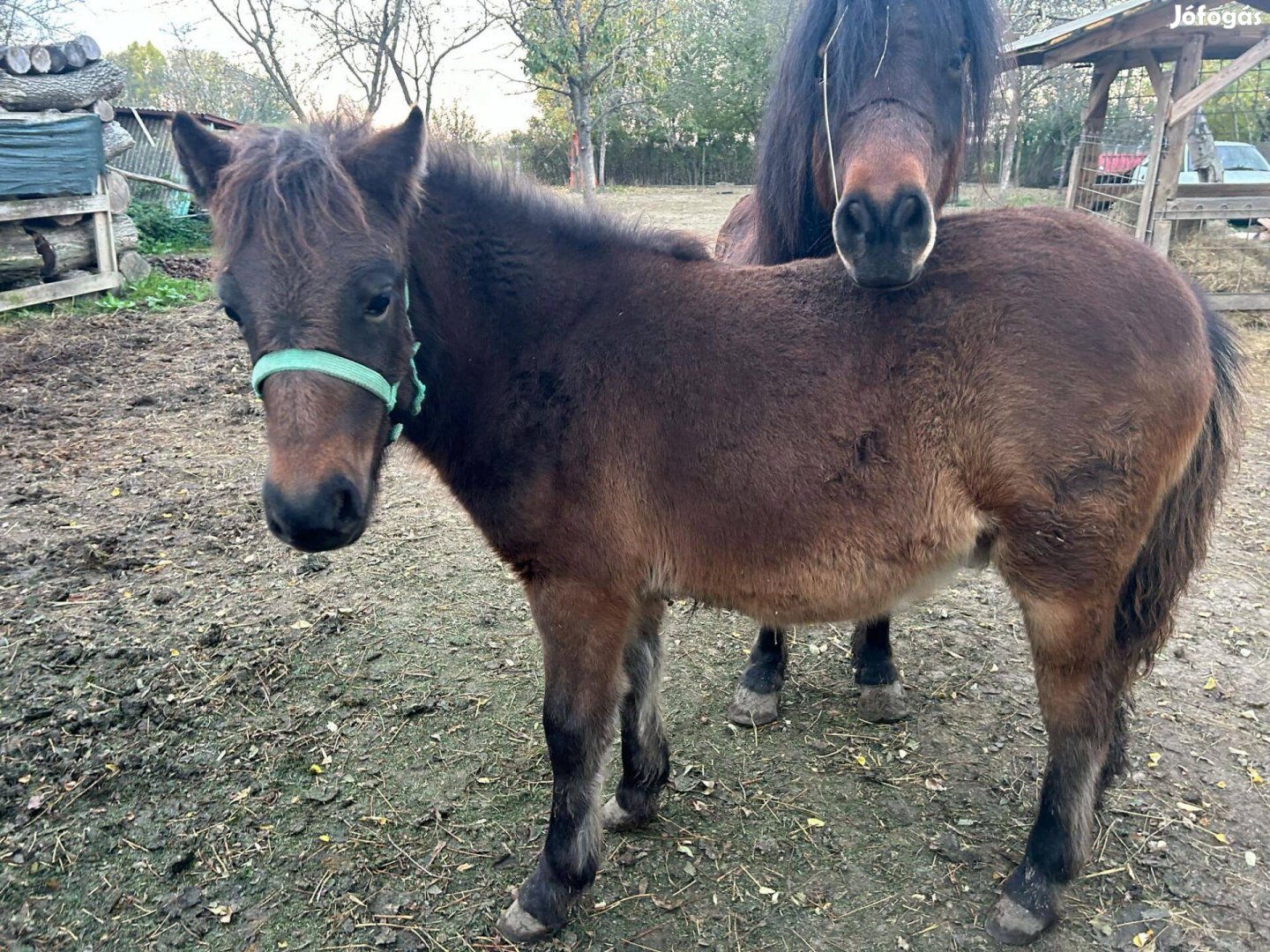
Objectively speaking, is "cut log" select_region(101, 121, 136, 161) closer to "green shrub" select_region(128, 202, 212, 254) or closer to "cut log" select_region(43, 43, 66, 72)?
"cut log" select_region(43, 43, 66, 72)

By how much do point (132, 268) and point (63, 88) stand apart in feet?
7.05

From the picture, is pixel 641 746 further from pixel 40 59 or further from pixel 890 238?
pixel 40 59

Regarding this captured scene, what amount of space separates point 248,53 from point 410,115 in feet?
79.5

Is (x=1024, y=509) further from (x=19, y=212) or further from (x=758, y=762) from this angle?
(x=19, y=212)

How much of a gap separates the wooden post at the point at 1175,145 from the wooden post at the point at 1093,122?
1.23 metres

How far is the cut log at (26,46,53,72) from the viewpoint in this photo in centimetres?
917

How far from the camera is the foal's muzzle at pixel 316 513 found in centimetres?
170

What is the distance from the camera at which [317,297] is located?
1760mm

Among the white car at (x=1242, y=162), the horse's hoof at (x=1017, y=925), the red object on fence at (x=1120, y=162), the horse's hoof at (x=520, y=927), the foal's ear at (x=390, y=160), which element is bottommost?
the horse's hoof at (x=520, y=927)

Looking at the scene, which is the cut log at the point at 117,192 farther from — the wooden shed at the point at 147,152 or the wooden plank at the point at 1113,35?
the wooden plank at the point at 1113,35

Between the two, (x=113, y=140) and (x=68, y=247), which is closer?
(x=68, y=247)

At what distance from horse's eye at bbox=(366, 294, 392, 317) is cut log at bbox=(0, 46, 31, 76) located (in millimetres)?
10676

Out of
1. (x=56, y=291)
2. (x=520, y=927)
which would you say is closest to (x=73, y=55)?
(x=56, y=291)

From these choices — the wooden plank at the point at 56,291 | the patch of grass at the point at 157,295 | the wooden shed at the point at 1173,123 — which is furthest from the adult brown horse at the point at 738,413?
the patch of grass at the point at 157,295
